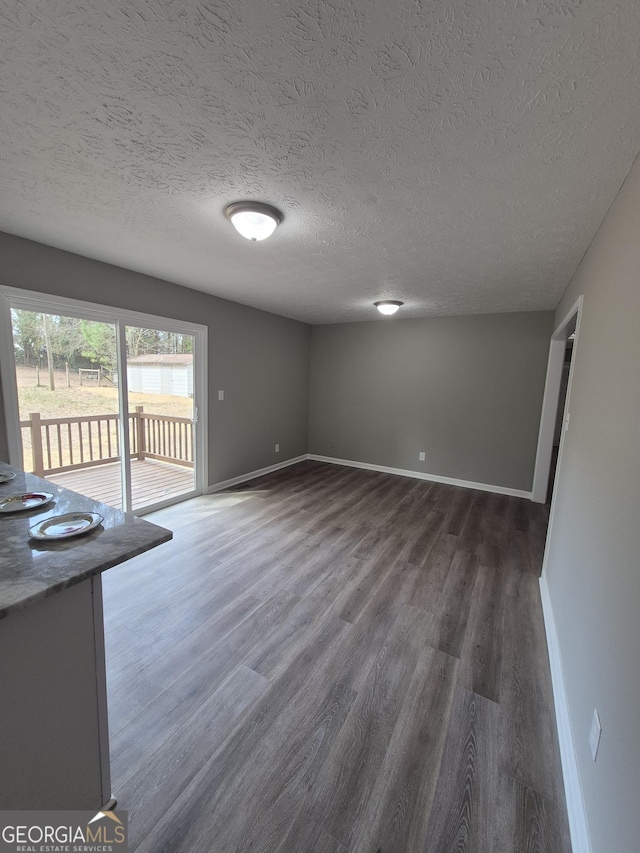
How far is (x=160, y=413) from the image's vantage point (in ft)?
13.0

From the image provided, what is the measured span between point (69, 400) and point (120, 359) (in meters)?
0.57

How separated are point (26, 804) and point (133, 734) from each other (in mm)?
532

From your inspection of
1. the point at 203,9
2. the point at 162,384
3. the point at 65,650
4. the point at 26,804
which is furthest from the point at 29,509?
Answer: the point at 162,384

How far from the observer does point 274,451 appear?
5441 mm

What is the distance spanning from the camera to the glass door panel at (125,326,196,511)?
3.40 meters

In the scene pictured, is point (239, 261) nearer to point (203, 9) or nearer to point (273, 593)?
point (203, 9)

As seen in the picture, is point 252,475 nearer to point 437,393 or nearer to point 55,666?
point 437,393

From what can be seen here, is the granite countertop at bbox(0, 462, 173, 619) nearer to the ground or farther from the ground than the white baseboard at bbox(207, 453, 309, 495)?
farther from the ground

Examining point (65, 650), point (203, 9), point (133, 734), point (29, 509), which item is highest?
point (203, 9)

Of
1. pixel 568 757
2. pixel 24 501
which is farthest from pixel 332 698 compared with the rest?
pixel 24 501

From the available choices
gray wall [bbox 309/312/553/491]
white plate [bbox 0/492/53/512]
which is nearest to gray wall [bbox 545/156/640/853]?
white plate [bbox 0/492/53/512]

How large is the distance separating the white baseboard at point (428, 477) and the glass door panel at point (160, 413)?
2610 mm

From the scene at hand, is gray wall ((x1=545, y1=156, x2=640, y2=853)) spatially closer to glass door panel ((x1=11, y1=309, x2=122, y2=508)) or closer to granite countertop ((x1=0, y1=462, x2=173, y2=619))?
granite countertop ((x1=0, y1=462, x2=173, y2=619))

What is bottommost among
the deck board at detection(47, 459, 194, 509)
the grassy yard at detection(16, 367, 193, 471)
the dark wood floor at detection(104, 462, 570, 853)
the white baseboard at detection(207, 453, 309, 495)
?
the dark wood floor at detection(104, 462, 570, 853)
